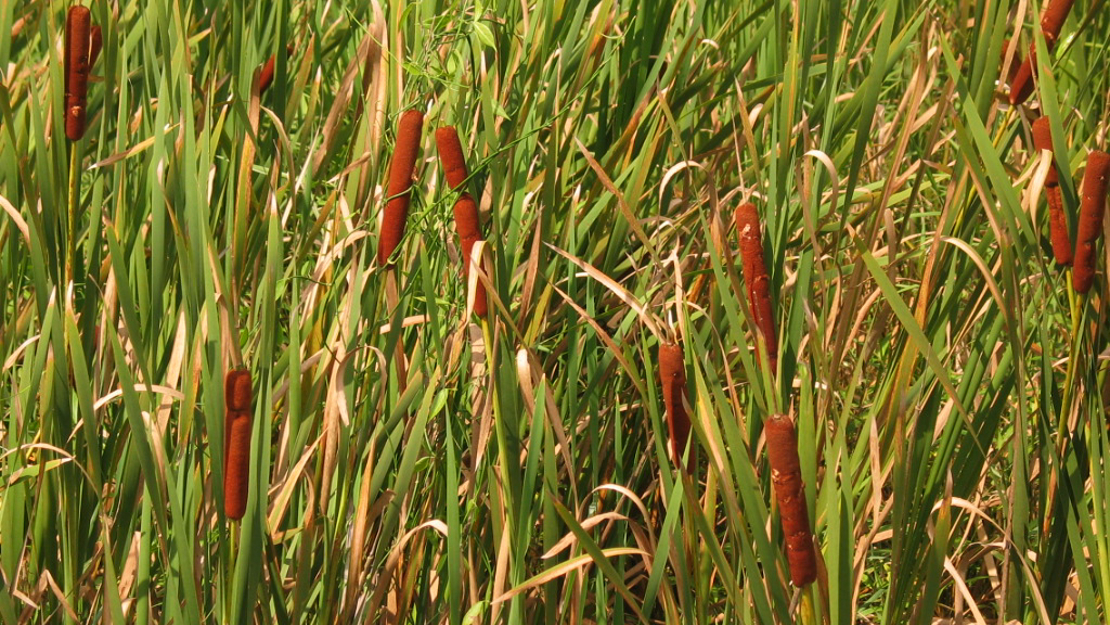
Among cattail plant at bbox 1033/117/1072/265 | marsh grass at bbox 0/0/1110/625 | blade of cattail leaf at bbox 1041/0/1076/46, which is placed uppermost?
blade of cattail leaf at bbox 1041/0/1076/46

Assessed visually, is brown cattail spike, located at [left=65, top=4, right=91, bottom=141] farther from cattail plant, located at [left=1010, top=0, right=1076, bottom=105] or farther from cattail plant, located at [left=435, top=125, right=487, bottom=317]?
cattail plant, located at [left=1010, top=0, right=1076, bottom=105]

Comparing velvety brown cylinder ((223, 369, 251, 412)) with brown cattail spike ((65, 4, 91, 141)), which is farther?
brown cattail spike ((65, 4, 91, 141))

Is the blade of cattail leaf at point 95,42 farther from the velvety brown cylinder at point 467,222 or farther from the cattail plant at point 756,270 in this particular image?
the cattail plant at point 756,270

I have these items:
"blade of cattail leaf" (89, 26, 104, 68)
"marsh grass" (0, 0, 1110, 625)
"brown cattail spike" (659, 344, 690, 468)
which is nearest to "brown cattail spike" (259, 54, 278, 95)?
"marsh grass" (0, 0, 1110, 625)

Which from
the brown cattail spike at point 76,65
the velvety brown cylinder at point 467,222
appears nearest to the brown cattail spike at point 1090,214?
the velvety brown cylinder at point 467,222

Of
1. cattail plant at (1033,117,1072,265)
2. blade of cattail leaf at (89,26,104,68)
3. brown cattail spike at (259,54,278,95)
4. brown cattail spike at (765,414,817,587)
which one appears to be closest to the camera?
brown cattail spike at (765,414,817,587)

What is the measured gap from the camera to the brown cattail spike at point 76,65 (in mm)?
1034

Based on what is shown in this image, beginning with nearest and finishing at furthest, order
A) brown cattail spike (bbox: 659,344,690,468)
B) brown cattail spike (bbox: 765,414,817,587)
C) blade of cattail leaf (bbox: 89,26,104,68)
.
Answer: brown cattail spike (bbox: 765,414,817,587) < brown cattail spike (bbox: 659,344,690,468) < blade of cattail leaf (bbox: 89,26,104,68)

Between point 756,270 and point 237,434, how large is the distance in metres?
0.44

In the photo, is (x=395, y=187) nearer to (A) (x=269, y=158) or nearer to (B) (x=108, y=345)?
(B) (x=108, y=345)

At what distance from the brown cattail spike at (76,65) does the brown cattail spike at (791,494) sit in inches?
29.0

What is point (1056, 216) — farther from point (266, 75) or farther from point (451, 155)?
point (266, 75)

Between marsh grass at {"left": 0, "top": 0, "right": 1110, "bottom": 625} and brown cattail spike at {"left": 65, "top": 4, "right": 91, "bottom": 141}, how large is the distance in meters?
0.05

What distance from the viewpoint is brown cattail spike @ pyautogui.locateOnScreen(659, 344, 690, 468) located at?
34.8 inches
